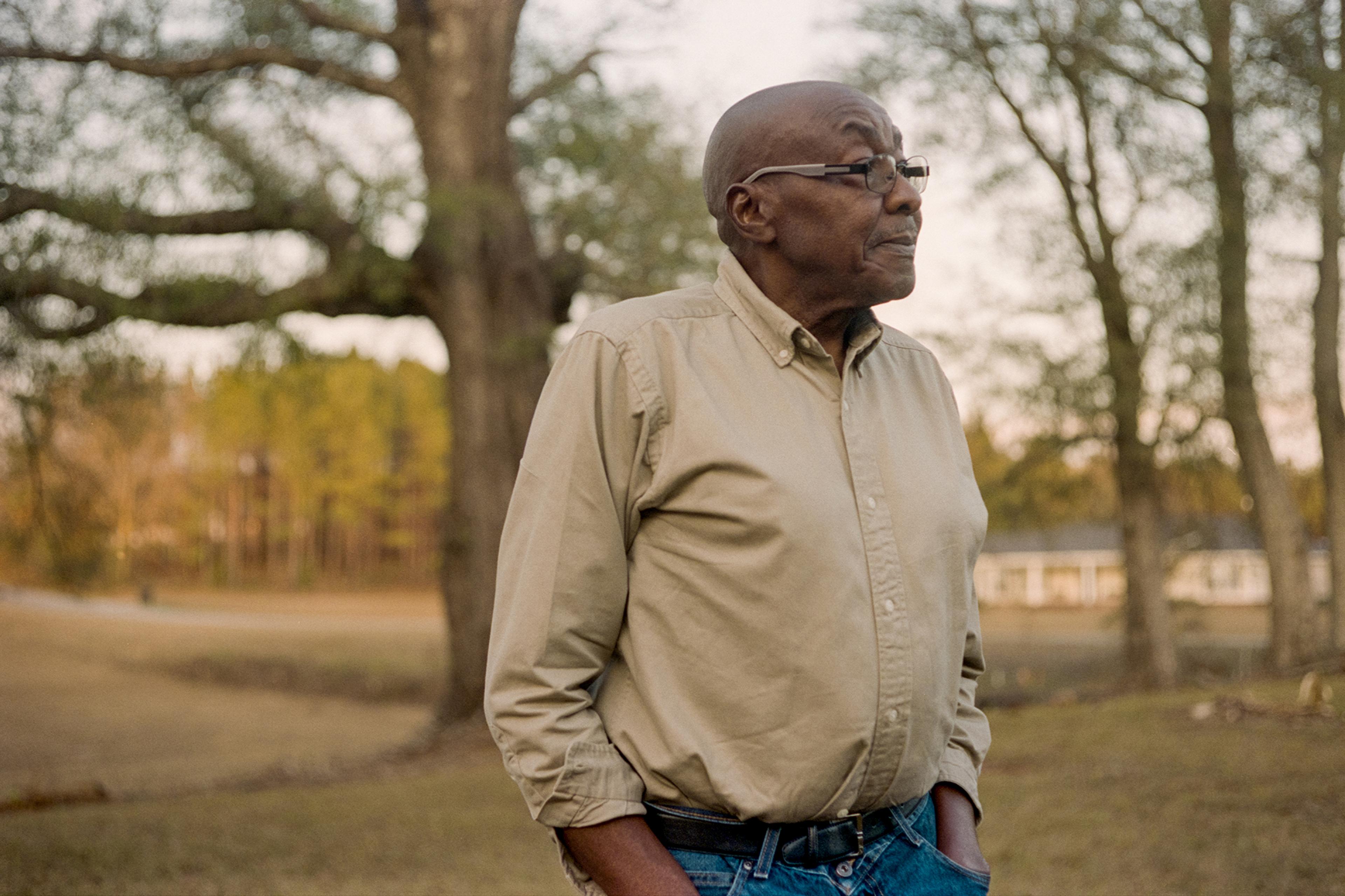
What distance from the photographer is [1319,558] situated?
3831 cm

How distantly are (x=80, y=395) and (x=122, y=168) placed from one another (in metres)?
1.81

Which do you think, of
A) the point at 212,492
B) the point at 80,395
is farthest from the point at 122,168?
the point at 212,492

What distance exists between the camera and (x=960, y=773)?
6.20ft

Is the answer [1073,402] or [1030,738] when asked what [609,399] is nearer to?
[1030,738]

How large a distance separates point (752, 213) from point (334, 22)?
33.3 ft

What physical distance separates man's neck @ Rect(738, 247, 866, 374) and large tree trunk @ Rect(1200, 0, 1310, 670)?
12.4 metres

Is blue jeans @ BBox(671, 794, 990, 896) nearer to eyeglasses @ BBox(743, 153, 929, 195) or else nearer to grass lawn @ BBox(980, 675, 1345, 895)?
eyeglasses @ BBox(743, 153, 929, 195)

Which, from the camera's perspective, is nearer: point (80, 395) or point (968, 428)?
point (80, 395)

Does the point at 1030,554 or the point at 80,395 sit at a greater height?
the point at 80,395

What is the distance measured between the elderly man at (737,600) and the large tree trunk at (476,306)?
959cm

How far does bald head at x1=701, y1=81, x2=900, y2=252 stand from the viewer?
175cm

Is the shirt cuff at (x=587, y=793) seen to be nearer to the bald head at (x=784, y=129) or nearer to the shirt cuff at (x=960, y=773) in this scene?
the shirt cuff at (x=960, y=773)

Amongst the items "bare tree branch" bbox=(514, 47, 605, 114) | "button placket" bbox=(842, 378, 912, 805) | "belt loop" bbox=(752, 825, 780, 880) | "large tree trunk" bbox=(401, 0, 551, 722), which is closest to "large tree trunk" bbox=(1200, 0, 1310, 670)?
"bare tree branch" bbox=(514, 47, 605, 114)

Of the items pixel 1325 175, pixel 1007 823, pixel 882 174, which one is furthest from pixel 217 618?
pixel 882 174
